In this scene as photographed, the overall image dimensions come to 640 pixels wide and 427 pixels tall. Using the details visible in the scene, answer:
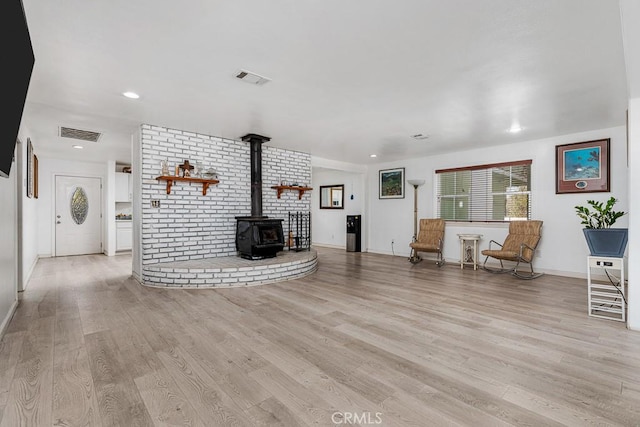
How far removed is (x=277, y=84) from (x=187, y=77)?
2.83 ft

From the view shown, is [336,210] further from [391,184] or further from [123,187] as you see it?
[123,187]

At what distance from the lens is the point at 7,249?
3172 mm

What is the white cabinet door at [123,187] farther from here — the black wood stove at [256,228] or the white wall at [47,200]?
the black wood stove at [256,228]

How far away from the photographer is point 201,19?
2084 millimetres

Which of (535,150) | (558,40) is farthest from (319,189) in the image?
(558,40)

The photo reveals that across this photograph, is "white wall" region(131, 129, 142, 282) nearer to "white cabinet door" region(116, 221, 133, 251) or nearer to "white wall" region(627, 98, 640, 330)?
"white cabinet door" region(116, 221, 133, 251)

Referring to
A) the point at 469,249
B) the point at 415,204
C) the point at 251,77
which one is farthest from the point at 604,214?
the point at 251,77

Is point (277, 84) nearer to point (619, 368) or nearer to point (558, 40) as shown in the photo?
point (558, 40)

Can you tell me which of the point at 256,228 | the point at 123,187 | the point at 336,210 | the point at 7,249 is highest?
the point at 123,187

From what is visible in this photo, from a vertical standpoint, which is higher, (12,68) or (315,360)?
(12,68)

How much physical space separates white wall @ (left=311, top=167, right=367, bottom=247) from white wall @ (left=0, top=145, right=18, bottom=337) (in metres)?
6.12

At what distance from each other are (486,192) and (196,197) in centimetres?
549

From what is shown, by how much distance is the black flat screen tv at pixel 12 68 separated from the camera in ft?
4.33

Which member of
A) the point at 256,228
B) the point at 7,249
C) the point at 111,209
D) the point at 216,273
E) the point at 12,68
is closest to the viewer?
the point at 12,68
